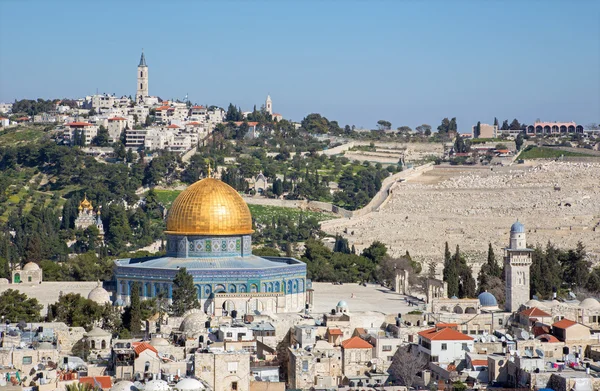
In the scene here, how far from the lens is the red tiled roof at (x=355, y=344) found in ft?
98.7

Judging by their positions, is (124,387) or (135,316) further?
(135,316)

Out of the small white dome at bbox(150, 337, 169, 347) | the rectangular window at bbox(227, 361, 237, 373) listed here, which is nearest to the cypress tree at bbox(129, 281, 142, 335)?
the small white dome at bbox(150, 337, 169, 347)

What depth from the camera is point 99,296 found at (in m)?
39.5

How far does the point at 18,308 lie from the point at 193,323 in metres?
5.25

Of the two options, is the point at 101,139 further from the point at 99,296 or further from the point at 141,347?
the point at 141,347

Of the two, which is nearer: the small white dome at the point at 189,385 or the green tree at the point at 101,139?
the small white dome at the point at 189,385

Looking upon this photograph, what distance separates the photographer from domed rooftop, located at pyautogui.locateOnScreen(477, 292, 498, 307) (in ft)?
124

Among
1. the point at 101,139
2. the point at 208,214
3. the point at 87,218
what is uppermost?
the point at 101,139

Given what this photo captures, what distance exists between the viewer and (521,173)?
289 ft

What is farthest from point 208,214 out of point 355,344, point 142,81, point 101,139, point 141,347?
point 142,81

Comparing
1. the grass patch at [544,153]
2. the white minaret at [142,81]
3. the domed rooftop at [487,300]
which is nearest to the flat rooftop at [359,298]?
the domed rooftop at [487,300]

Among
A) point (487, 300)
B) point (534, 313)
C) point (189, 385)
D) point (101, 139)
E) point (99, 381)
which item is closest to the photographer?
point (189, 385)

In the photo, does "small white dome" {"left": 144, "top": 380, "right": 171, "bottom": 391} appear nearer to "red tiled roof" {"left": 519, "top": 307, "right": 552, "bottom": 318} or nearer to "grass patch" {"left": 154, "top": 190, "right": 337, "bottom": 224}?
"red tiled roof" {"left": 519, "top": 307, "right": 552, "bottom": 318}

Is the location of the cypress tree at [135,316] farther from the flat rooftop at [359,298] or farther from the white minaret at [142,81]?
the white minaret at [142,81]
